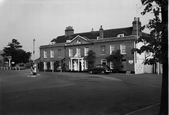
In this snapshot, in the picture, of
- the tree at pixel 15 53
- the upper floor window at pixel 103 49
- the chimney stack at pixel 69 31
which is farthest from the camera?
the tree at pixel 15 53

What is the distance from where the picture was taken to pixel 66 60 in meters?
45.5

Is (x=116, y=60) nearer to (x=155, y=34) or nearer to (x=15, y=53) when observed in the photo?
(x=155, y=34)

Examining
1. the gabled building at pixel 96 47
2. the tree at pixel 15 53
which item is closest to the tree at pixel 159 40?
the gabled building at pixel 96 47

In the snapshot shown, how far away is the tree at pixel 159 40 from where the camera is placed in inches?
253

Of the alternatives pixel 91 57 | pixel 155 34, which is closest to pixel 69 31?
pixel 91 57

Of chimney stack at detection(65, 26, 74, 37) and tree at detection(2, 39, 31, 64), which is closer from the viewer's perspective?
chimney stack at detection(65, 26, 74, 37)

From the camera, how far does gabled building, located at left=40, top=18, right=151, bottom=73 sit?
119 feet

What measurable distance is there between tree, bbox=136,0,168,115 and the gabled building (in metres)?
26.4

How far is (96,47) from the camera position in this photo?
40969mm

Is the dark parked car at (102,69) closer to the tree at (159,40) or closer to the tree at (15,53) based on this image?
the tree at (159,40)

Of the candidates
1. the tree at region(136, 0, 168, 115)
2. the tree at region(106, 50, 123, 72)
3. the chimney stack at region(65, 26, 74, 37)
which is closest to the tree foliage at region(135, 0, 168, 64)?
the tree at region(136, 0, 168, 115)

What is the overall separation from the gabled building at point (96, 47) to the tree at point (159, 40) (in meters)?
26.4

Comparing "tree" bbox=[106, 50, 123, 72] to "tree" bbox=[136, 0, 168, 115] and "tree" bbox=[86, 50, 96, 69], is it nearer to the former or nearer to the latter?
"tree" bbox=[86, 50, 96, 69]

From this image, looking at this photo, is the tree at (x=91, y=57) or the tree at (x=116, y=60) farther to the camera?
the tree at (x=91, y=57)
